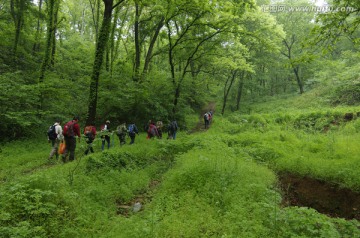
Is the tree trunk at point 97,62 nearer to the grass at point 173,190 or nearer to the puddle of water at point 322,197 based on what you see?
the grass at point 173,190

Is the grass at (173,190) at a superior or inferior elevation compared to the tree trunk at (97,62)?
inferior

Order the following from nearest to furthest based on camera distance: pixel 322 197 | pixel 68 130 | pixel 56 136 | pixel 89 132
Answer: pixel 322 197, pixel 68 130, pixel 89 132, pixel 56 136

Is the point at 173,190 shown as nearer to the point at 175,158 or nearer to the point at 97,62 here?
the point at 175,158

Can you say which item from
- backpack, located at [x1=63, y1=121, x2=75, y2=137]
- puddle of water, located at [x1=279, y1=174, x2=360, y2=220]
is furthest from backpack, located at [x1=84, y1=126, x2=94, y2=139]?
puddle of water, located at [x1=279, y1=174, x2=360, y2=220]

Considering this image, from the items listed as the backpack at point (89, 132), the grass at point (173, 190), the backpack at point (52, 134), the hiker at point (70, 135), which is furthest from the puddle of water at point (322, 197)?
the backpack at point (52, 134)

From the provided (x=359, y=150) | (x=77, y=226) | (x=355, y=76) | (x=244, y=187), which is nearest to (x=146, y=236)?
(x=77, y=226)

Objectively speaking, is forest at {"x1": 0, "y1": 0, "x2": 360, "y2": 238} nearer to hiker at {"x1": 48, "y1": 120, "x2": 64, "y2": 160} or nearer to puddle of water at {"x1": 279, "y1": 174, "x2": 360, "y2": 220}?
puddle of water at {"x1": 279, "y1": 174, "x2": 360, "y2": 220}

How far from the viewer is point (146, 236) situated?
4.72 meters

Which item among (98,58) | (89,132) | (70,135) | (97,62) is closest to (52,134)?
(89,132)

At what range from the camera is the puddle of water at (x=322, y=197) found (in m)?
6.53

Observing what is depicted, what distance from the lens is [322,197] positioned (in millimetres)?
7180

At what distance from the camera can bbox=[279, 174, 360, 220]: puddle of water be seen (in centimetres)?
653

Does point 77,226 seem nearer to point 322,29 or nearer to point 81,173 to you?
point 81,173

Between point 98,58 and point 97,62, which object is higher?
point 98,58
